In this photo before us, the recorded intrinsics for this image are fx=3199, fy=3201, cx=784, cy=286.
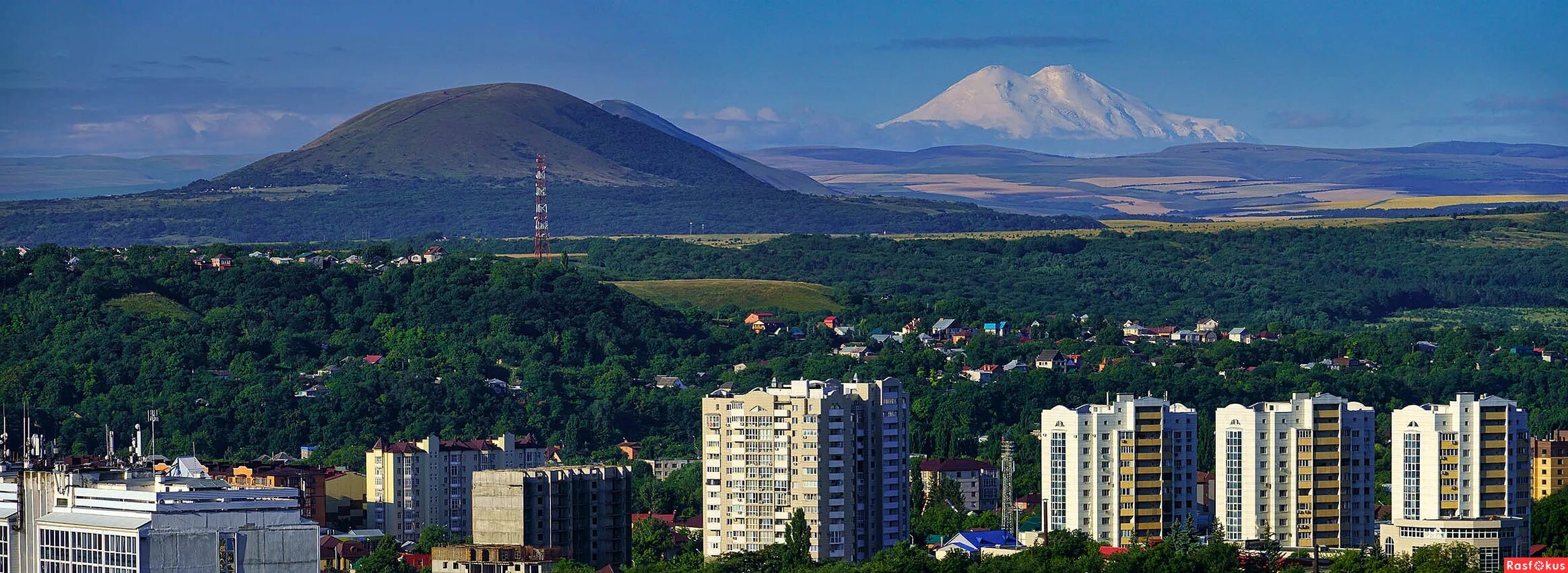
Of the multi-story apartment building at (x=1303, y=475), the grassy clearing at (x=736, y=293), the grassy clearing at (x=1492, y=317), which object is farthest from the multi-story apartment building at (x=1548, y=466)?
the grassy clearing at (x=1492, y=317)

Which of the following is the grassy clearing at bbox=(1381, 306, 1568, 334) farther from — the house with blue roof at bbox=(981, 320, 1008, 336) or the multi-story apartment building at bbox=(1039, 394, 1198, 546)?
the multi-story apartment building at bbox=(1039, 394, 1198, 546)

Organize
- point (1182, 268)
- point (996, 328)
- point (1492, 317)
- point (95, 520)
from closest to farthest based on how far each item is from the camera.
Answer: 1. point (95, 520)
2. point (996, 328)
3. point (1492, 317)
4. point (1182, 268)

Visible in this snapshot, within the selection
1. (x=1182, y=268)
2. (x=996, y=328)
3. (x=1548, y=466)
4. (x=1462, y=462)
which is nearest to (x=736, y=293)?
(x=996, y=328)

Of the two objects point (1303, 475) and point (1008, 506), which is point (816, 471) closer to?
point (1008, 506)

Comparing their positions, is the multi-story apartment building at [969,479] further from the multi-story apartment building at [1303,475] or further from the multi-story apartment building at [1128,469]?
the multi-story apartment building at [1303,475]

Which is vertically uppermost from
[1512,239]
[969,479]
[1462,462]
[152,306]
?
[1512,239]

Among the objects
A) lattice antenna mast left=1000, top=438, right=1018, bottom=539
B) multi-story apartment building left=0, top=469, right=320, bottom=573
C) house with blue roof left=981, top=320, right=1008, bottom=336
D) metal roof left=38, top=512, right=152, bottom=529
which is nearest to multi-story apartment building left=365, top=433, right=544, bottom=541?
lattice antenna mast left=1000, top=438, right=1018, bottom=539
